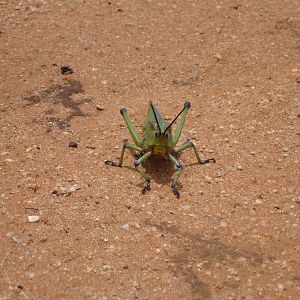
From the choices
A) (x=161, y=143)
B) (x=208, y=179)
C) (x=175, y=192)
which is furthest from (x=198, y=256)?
(x=161, y=143)

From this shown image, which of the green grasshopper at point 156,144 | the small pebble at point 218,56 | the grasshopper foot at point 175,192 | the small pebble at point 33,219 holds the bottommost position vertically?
the small pebble at point 33,219

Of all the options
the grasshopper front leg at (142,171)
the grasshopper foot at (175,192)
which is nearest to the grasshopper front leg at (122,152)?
the grasshopper front leg at (142,171)

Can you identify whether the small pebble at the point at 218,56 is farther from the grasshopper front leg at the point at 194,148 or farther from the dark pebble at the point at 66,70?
the grasshopper front leg at the point at 194,148

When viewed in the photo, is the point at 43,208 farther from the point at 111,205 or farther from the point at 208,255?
the point at 208,255

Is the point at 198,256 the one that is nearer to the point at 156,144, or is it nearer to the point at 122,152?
the point at 156,144

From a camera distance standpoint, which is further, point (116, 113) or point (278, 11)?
point (278, 11)

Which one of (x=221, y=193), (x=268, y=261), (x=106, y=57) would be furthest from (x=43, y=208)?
(x=106, y=57)

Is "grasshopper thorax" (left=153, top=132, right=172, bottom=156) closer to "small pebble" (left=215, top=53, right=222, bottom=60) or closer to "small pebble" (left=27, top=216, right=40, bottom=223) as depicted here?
A: "small pebble" (left=27, top=216, right=40, bottom=223)
